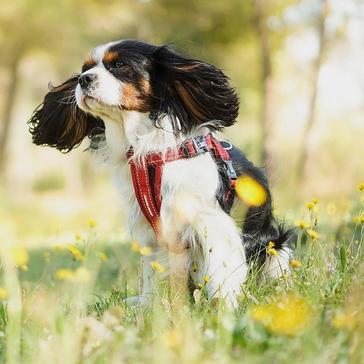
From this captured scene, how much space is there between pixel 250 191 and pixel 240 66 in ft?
42.2

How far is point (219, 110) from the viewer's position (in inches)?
143

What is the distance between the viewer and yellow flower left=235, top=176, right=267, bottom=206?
346 cm

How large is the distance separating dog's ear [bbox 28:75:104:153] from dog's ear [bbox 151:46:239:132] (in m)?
0.44

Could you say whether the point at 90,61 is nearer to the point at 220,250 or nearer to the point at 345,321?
the point at 220,250

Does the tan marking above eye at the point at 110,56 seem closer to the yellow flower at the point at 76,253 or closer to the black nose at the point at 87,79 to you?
the black nose at the point at 87,79

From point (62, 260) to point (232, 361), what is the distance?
4.29 meters

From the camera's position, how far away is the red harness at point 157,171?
3371 mm

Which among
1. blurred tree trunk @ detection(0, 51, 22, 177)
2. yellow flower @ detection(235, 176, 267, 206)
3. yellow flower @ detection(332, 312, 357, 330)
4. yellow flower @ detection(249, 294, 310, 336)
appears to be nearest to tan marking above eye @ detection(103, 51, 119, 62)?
yellow flower @ detection(235, 176, 267, 206)

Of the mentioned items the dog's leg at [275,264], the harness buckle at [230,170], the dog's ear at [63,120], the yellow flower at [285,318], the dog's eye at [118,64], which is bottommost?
the dog's leg at [275,264]

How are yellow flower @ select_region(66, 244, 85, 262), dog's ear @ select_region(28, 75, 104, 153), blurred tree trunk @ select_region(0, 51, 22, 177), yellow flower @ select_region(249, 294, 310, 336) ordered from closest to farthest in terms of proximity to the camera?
yellow flower @ select_region(249, 294, 310, 336), yellow flower @ select_region(66, 244, 85, 262), dog's ear @ select_region(28, 75, 104, 153), blurred tree trunk @ select_region(0, 51, 22, 177)

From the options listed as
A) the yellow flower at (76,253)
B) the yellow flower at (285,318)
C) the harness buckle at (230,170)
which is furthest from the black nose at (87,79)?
the yellow flower at (285,318)

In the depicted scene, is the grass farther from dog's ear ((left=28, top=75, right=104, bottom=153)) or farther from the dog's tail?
dog's ear ((left=28, top=75, right=104, bottom=153))

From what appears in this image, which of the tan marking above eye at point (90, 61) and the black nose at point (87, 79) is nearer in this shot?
the black nose at point (87, 79)

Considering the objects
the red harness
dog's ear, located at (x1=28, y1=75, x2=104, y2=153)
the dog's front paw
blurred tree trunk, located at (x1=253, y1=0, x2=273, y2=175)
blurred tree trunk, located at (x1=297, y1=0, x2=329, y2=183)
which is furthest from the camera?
blurred tree trunk, located at (x1=253, y1=0, x2=273, y2=175)
